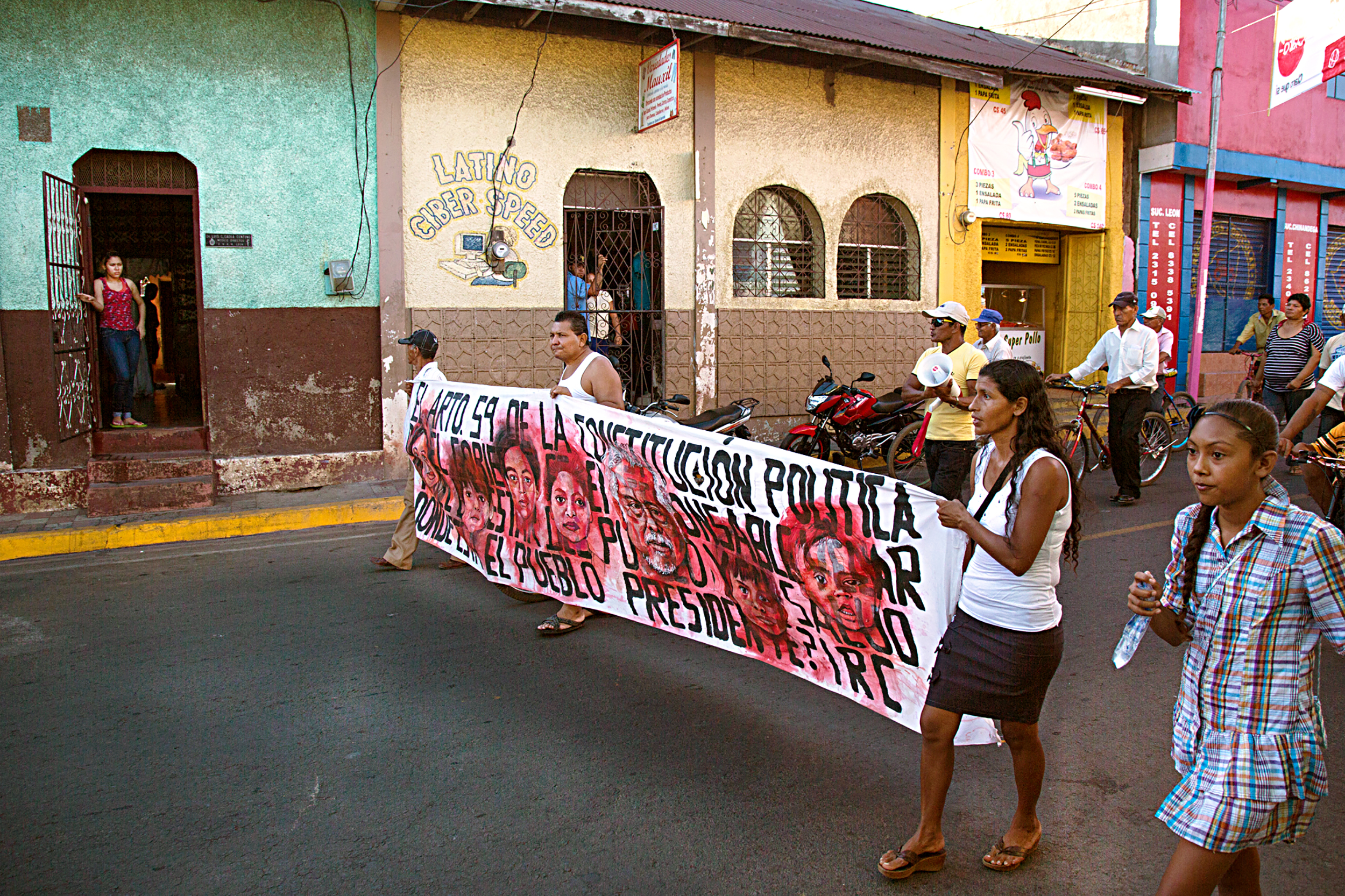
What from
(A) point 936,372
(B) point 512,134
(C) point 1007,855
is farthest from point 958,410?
(B) point 512,134

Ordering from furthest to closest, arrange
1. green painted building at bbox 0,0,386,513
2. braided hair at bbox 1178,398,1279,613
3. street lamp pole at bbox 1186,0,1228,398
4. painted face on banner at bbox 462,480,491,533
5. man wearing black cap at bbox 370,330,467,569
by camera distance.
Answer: street lamp pole at bbox 1186,0,1228,398
green painted building at bbox 0,0,386,513
man wearing black cap at bbox 370,330,467,569
painted face on banner at bbox 462,480,491,533
braided hair at bbox 1178,398,1279,613

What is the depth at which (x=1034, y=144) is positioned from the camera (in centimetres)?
1453

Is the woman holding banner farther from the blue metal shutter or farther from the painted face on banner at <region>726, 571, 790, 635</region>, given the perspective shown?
the blue metal shutter

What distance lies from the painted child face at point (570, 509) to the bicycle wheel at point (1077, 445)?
228 inches

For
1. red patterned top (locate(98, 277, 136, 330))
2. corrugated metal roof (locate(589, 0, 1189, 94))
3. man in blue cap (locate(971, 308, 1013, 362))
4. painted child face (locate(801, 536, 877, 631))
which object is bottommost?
painted child face (locate(801, 536, 877, 631))

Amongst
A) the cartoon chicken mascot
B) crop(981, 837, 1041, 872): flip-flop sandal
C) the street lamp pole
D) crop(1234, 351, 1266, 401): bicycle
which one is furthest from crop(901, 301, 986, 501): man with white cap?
the street lamp pole

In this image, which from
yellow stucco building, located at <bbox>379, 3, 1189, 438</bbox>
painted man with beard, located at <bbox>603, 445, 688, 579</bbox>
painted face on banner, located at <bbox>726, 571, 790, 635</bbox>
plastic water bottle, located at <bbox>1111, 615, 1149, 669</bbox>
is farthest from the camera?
yellow stucco building, located at <bbox>379, 3, 1189, 438</bbox>

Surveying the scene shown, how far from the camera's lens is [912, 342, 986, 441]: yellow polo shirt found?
621 cm

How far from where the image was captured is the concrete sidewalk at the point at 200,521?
7715 millimetres

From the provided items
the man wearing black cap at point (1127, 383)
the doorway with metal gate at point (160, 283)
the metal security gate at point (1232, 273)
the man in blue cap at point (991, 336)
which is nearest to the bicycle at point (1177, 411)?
the man wearing black cap at point (1127, 383)

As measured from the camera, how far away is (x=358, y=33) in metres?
9.77

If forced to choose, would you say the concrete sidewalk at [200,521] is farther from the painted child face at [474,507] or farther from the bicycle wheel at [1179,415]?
the bicycle wheel at [1179,415]

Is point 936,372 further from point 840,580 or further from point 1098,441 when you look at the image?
point 1098,441

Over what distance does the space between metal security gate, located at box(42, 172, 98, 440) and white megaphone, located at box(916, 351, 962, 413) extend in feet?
24.4
